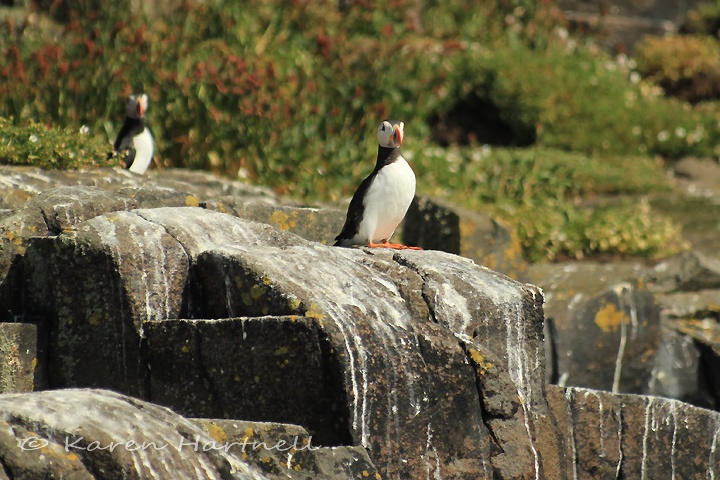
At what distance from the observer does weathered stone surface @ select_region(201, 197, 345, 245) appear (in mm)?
6535

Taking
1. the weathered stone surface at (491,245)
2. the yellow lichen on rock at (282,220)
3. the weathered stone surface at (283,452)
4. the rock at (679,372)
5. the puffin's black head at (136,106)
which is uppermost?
the puffin's black head at (136,106)

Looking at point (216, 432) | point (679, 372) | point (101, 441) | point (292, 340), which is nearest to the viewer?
point (101, 441)

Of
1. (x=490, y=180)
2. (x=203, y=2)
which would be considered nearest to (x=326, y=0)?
(x=203, y=2)

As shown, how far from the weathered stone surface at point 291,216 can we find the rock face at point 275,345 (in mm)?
595

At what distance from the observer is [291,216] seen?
22.1 feet

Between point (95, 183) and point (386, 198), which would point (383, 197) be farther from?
point (95, 183)

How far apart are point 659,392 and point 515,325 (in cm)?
319

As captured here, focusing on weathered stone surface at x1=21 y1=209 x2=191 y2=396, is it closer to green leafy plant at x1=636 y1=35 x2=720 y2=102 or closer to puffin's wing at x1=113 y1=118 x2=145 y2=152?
puffin's wing at x1=113 y1=118 x2=145 y2=152

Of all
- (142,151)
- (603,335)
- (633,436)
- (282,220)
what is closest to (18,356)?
(282,220)

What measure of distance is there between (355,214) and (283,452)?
2247 millimetres

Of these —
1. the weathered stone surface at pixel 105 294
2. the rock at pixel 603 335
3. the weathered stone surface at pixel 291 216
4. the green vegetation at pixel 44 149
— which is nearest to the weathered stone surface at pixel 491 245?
the rock at pixel 603 335

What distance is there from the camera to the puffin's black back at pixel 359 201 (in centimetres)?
648

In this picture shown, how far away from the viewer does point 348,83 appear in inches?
474

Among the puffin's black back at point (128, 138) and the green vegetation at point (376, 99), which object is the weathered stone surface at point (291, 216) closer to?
the puffin's black back at point (128, 138)
